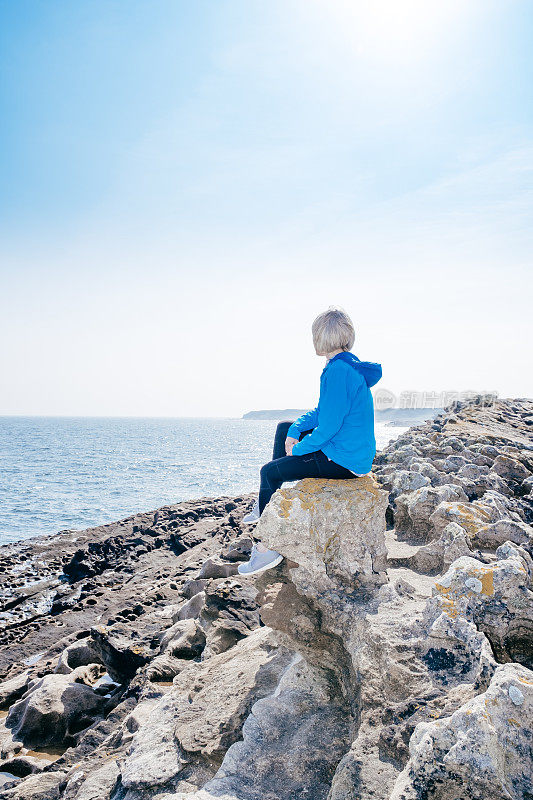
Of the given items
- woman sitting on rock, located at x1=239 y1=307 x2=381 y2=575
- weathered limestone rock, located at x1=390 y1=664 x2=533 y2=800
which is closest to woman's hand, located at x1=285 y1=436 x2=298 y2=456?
woman sitting on rock, located at x1=239 y1=307 x2=381 y2=575

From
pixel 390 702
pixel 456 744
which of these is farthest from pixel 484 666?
pixel 390 702

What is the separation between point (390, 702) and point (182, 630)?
503 centimetres

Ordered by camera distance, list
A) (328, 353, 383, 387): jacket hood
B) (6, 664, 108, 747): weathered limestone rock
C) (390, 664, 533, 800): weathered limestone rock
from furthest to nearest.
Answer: (6, 664, 108, 747): weathered limestone rock < (328, 353, 383, 387): jacket hood < (390, 664, 533, 800): weathered limestone rock

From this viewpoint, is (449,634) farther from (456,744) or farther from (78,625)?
(78,625)

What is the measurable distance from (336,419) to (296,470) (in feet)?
2.24

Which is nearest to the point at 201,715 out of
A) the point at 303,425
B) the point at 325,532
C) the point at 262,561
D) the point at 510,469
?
the point at 262,561

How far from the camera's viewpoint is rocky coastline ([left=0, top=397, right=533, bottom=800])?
2328 mm

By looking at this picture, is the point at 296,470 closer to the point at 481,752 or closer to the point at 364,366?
the point at 364,366

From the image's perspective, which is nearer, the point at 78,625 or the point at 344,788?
the point at 344,788

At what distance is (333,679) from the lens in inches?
158

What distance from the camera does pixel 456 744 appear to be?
213 cm

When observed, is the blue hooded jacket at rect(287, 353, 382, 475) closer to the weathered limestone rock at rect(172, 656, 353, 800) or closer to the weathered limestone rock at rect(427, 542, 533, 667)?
the weathered limestone rock at rect(427, 542, 533, 667)

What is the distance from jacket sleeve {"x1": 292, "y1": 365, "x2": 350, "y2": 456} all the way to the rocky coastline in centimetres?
54

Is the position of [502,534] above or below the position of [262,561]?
above
